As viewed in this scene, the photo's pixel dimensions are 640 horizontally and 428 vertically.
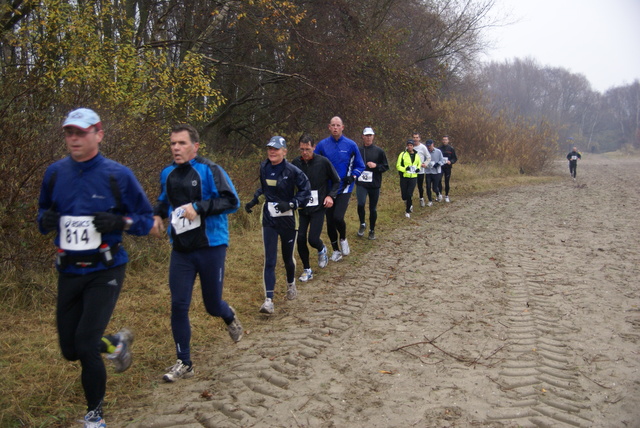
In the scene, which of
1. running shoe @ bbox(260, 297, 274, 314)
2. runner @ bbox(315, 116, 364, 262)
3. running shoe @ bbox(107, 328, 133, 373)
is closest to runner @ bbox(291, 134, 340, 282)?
runner @ bbox(315, 116, 364, 262)

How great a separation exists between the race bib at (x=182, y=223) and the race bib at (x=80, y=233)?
896 mm

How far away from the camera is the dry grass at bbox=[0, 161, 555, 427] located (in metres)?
4.08

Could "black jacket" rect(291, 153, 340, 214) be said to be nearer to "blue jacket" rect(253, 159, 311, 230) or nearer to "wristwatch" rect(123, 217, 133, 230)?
"blue jacket" rect(253, 159, 311, 230)

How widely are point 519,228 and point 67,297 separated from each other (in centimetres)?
1048

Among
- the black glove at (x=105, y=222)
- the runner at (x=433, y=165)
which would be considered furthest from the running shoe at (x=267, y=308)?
the runner at (x=433, y=165)

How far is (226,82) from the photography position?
55.7 feet

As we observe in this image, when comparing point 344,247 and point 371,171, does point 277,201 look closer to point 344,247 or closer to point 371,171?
point 344,247

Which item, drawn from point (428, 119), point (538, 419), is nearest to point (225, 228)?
point (538, 419)

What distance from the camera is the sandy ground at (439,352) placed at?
12.9 feet

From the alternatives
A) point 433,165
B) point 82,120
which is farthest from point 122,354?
point 433,165

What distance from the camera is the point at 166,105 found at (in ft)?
33.8

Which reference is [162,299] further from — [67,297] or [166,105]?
[166,105]

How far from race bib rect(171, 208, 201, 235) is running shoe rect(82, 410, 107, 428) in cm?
150

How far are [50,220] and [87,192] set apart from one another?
30cm
